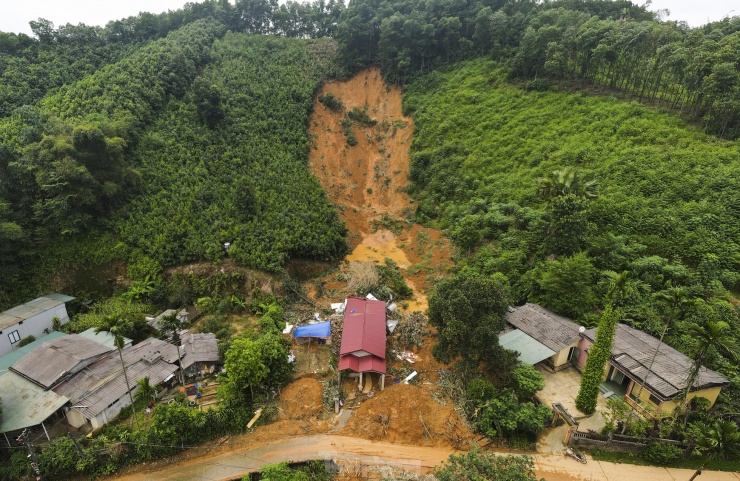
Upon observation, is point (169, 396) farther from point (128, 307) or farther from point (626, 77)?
point (626, 77)

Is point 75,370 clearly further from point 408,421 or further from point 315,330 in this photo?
point 408,421

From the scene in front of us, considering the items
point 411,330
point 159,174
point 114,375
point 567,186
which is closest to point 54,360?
point 114,375

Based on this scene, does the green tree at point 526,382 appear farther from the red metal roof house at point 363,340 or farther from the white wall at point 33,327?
the white wall at point 33,327

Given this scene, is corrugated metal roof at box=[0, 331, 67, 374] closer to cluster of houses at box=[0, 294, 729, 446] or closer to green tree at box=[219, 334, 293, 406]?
cluster of houses at box=[0, 294, 729, 446]

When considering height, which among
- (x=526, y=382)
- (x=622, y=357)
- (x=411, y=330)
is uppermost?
(x=622, y=357)

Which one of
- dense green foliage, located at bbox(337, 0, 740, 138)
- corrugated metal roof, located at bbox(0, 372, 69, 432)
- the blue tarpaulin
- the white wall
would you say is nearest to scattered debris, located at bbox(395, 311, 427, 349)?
the blue tarpaulin

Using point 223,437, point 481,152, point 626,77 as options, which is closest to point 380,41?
point 481,152
